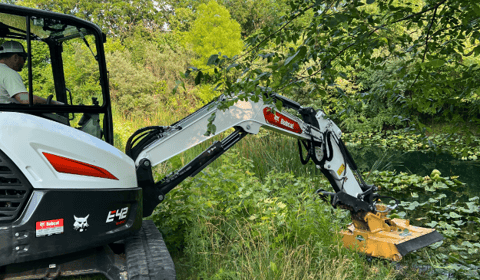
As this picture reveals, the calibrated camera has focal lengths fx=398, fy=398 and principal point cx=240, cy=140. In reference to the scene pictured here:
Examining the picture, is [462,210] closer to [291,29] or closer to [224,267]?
[224,267]

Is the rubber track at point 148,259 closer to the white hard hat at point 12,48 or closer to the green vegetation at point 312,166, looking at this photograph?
the green vegetation at point 312,166

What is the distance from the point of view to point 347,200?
4324 millimetres

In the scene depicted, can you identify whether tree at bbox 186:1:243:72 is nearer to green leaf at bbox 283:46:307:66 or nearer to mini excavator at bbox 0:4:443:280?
mini excavator at bbox 0:4:443:280

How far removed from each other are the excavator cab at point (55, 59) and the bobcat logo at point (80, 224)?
2.70 feet

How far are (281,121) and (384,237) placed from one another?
1.71m

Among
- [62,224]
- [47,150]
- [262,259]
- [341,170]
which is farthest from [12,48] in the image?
[341,170]

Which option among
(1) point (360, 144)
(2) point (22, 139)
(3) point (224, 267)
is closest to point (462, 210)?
(3) point (224, 267)

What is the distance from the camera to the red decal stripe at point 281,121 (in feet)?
12.6

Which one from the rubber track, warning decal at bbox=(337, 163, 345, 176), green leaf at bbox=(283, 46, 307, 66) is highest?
green leaf at bbox=(283, 46, 307, 66)

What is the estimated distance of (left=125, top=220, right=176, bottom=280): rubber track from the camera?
2717mm

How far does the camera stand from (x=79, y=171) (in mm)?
2662

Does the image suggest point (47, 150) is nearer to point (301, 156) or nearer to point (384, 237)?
point (301, 156)

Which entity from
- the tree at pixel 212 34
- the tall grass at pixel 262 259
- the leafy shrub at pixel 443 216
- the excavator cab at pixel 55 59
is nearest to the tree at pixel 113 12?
the tree at pixel 212 34

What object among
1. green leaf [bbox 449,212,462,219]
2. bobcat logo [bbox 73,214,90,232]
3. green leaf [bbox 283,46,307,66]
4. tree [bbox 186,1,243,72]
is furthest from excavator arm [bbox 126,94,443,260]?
tree [bbox 186,1,243,72]
